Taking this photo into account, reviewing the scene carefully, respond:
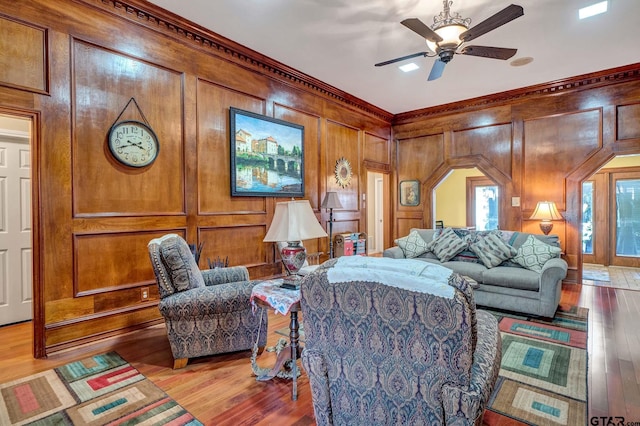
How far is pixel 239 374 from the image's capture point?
2.43 metres

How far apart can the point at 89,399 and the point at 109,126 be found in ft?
7.35

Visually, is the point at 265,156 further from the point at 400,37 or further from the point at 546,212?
the point at 546,212

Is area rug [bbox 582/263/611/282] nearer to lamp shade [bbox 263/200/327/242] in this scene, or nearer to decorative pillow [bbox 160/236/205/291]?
lamp shade [bbox 263/200/327/242]

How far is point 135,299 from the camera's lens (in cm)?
326

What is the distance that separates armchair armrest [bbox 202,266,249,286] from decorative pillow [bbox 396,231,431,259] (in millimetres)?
2656

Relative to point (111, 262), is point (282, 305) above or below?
below

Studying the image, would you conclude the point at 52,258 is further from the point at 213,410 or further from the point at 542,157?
the point at 542,157

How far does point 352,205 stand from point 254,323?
3.71 meters

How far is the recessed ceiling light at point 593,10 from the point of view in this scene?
3.15 meters

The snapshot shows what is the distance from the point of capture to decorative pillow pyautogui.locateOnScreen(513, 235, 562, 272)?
3863mm

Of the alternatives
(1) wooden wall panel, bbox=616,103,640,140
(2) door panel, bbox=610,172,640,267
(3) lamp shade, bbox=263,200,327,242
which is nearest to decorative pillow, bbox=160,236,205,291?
(3) lamp shade, bbox=263,200,327,242

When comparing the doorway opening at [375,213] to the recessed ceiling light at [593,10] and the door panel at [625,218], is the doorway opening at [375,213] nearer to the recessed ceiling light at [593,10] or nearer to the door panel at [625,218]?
the door panel at [625,218]

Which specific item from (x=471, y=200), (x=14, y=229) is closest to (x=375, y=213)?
(x=471, y=200)

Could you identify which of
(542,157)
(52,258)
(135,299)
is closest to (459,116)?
(542,157)
